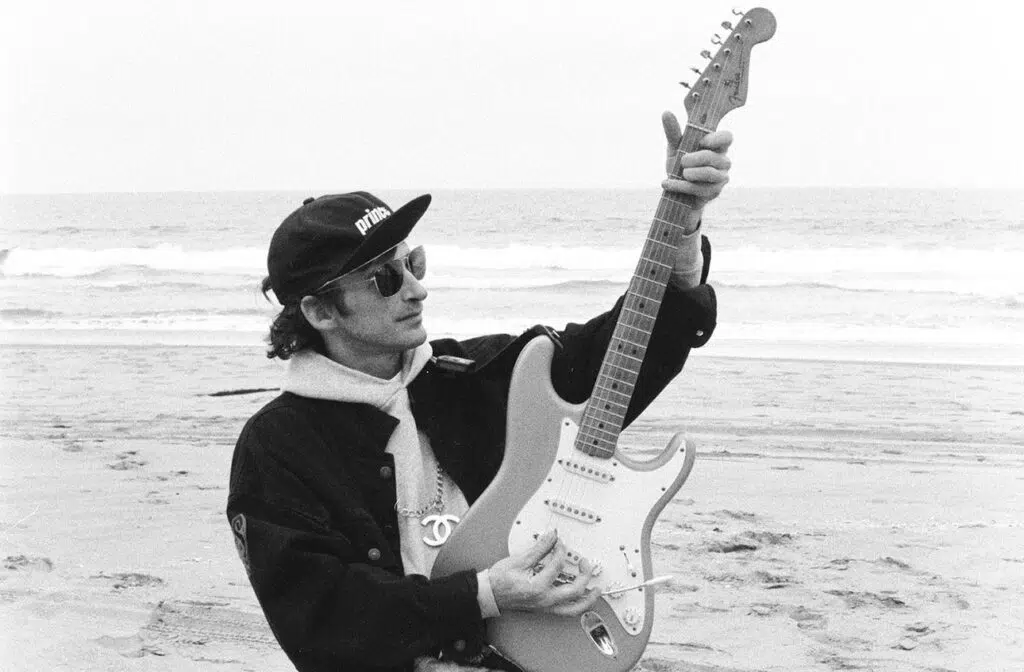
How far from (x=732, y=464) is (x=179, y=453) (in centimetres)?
358

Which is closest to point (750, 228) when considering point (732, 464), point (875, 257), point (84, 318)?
point (875, 257)

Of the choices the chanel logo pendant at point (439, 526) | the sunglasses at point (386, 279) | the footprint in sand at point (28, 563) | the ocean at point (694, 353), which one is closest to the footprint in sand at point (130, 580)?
the footprint in sand at point (28, 563)

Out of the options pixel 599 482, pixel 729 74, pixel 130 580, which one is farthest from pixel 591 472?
pixel 130 580

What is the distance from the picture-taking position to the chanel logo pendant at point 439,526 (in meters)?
2.33

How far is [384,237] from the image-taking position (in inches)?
89.4

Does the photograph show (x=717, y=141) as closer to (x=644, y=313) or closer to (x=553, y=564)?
(x=644, y=313)

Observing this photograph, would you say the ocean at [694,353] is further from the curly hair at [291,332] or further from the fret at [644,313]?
the curly hair at [291,332]

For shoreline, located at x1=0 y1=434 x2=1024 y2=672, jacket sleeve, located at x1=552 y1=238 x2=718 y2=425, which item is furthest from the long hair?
shoreline, located at x1=0 y1=434 x2=1024 y2=672

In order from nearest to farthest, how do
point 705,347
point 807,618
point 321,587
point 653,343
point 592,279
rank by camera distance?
point 321,587 → point 653,343 → point 807,618 → point 705,347 → point 592,279

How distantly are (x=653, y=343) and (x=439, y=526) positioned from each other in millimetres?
603

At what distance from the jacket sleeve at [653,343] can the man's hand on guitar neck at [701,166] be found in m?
0.18

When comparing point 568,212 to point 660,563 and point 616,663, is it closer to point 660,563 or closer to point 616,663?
point 660,563

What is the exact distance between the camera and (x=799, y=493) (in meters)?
6.43

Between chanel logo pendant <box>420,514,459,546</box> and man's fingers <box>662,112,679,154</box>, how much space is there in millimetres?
897
